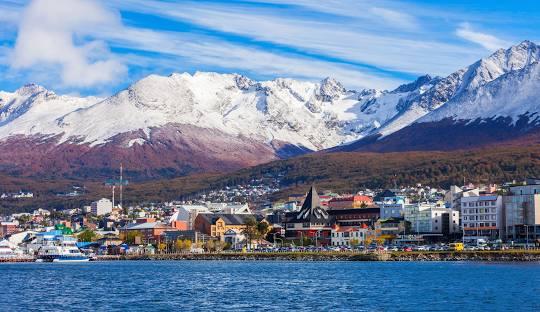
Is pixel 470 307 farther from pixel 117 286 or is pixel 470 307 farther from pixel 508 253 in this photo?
pixel 508 253

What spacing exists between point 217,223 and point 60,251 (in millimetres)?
28243

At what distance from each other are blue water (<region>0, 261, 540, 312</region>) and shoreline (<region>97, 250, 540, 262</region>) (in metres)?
10.8

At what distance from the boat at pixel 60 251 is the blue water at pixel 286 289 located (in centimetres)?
3648

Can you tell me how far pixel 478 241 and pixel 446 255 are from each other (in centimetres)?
1436

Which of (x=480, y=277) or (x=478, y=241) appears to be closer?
(x=480, y=277)

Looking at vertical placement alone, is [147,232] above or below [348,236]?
above

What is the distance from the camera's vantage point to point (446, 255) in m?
103

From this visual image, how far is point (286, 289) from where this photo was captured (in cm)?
6406

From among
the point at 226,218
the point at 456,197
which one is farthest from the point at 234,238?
the point at 456,197

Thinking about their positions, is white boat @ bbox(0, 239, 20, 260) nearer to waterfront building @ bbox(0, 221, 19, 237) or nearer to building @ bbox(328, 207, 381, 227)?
waterfront building @ bbox(0, 221, 19, 237)

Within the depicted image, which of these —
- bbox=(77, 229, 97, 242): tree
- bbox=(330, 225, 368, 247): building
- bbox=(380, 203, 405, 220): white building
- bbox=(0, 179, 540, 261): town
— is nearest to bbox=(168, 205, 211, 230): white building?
bbox=(0, 179, 540, 261): town

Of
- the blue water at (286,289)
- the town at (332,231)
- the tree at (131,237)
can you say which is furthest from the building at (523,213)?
the tree at (131,237)

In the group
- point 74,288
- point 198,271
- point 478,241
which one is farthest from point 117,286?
point 478,241

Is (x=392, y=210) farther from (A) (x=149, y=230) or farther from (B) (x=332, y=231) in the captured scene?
(A) (x=149, y=230)
